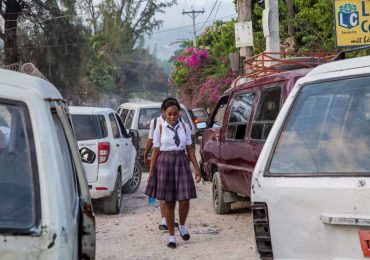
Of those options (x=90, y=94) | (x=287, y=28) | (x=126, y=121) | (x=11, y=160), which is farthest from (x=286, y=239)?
(x=90, y=94)

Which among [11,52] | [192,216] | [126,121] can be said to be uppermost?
[11,52]

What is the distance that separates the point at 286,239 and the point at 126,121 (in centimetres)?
1220

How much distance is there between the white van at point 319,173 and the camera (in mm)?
2957

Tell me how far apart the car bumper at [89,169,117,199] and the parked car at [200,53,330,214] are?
60.3 inches

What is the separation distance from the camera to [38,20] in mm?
25734

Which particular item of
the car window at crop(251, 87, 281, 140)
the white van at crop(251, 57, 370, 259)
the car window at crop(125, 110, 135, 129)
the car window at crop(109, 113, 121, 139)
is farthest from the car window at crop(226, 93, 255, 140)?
the car window at crop(125, 110, 135, 129)

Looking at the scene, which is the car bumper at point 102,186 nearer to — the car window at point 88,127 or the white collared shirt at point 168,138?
the car window at point 88,127

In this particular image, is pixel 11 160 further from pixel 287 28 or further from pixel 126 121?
pixel 287 28

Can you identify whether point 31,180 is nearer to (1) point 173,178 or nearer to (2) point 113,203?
(1) point 173,178

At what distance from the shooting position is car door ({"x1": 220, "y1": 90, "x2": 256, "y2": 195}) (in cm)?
711

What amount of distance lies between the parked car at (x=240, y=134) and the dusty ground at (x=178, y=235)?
42cm

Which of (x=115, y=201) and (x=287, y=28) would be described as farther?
(x=287, y=28)

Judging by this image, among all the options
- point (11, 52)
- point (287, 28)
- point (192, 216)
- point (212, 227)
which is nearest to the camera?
point (212, 227)

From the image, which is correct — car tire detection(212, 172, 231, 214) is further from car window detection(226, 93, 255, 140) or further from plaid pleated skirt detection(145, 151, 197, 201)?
plaid pleated skirt detection(145, 151, 197, 201)
